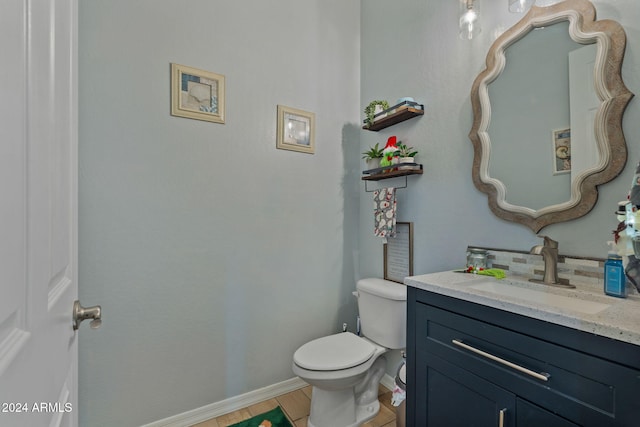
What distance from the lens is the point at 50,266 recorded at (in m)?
0.50

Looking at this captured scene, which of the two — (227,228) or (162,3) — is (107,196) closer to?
(227,228)

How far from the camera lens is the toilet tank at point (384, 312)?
152cm

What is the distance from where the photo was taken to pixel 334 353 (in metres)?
1.50

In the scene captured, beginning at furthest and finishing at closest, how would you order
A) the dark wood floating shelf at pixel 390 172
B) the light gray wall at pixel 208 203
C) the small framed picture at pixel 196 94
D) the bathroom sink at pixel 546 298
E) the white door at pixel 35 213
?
1. the dark wood floating shelf at pixel 390 172
2. the small framed picture at pixel 196 94
3. the light gray wall at pixel 208 203
4. the bathroom sink at pixel 546 298
5. the white door at pixel 35 213

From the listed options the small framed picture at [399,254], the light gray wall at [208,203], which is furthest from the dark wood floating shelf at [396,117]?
the small framed picture at [399,254]

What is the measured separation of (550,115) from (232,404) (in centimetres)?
217

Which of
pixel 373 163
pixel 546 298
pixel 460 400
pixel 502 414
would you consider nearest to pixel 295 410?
pixel 460 400

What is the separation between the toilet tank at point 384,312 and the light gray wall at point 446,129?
0.25 m

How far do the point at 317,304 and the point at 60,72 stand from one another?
5.72 feet

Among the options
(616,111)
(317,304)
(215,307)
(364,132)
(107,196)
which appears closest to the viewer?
(616,111)

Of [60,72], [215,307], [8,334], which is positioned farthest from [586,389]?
[215,307]

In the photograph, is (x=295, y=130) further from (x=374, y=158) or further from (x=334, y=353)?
(x=334, y=353)

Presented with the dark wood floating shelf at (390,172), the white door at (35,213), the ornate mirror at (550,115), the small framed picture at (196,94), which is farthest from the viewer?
the dark wood floating shelf at (390,172)

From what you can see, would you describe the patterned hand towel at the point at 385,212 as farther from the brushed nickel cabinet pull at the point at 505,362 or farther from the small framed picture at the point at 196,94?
the small framed picture at the point at 196,94
